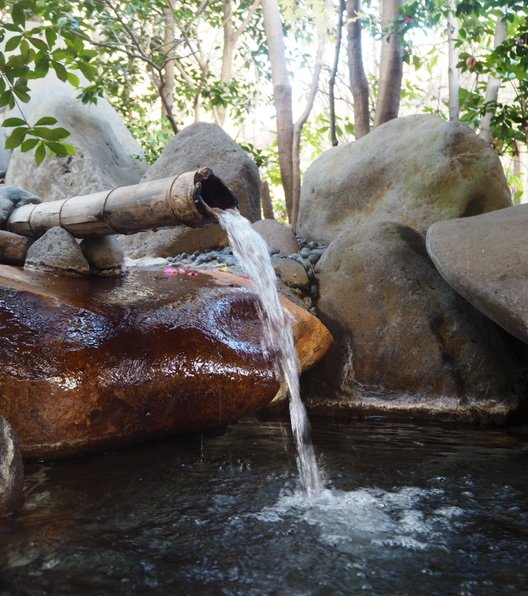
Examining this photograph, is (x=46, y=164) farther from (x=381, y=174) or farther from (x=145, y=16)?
(x=381, y=174)

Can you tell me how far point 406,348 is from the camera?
12.9ft

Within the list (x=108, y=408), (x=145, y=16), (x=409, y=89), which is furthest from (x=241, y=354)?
(x=409, y=89)

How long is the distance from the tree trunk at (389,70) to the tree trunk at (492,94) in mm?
926

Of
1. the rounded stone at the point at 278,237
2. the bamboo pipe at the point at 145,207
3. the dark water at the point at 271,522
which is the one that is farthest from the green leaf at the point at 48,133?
the rounded stone at the point at 278,237

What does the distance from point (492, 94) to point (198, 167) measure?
3.08m

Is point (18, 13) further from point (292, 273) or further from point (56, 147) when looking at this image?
point (292, 273)

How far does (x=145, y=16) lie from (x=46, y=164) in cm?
271

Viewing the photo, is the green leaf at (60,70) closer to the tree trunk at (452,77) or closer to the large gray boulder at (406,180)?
the large gray boulder at (406,180)

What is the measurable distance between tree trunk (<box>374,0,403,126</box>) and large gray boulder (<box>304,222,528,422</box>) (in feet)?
8.65

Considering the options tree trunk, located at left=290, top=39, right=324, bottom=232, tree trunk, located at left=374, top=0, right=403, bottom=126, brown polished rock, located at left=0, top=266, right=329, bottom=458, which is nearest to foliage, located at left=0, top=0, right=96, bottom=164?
brown polished rock, located at left=0, top=266, right=329, bottom=458

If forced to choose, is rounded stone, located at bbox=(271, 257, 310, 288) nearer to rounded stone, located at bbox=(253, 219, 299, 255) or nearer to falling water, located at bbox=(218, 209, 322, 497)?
falling water, located at bbox=(218, 209, 322, 497)

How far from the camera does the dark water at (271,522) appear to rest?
5.97ft

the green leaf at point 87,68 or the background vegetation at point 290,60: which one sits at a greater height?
the background vegetation at point 290,60

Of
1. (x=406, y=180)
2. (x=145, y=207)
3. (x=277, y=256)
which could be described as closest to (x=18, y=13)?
(x=145, y=207)
